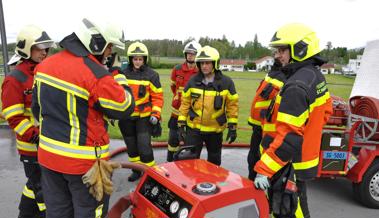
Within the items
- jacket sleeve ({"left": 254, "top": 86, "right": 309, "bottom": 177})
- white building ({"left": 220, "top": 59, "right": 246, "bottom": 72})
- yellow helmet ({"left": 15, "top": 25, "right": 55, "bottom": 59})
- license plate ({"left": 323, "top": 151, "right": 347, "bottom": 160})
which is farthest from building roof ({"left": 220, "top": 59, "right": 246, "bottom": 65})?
jacket sleeve ({"left": 254, "top": 86, "right": 309, "bottom": 177})

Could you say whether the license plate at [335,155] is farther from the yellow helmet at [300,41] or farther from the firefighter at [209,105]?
the yellow helmet at [300,41]

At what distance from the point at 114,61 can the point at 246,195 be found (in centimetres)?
137

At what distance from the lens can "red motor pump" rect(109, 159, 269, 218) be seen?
211 cm

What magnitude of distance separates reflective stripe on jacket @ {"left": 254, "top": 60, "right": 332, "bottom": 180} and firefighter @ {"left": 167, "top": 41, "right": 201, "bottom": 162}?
9.08ft

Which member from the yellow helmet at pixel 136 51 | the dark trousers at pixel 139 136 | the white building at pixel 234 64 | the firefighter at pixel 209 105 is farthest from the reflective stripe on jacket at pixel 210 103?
the white building at pixel 234 64

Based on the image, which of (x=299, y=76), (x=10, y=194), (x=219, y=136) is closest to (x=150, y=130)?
(x=219, y=136)

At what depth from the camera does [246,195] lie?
2.28m

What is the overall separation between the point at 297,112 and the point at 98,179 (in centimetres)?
149

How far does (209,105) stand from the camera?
13.5ft

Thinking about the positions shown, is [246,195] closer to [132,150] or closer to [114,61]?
[114,61]

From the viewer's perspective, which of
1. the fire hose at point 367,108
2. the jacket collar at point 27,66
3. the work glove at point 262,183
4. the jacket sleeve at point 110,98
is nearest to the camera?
the jacket sleeve at point 110,98

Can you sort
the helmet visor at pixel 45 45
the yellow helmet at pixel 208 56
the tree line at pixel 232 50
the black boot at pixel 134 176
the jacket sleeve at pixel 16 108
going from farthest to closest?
the tree line at pixel 232 50, the black boot at pixel 134 176, the yellow helmet at pixel 208 56, the helmet visor at pixel 45 45, the jacket sleeve at pixel 16 108

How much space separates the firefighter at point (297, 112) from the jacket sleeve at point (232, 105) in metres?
1.47

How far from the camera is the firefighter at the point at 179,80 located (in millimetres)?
5188
